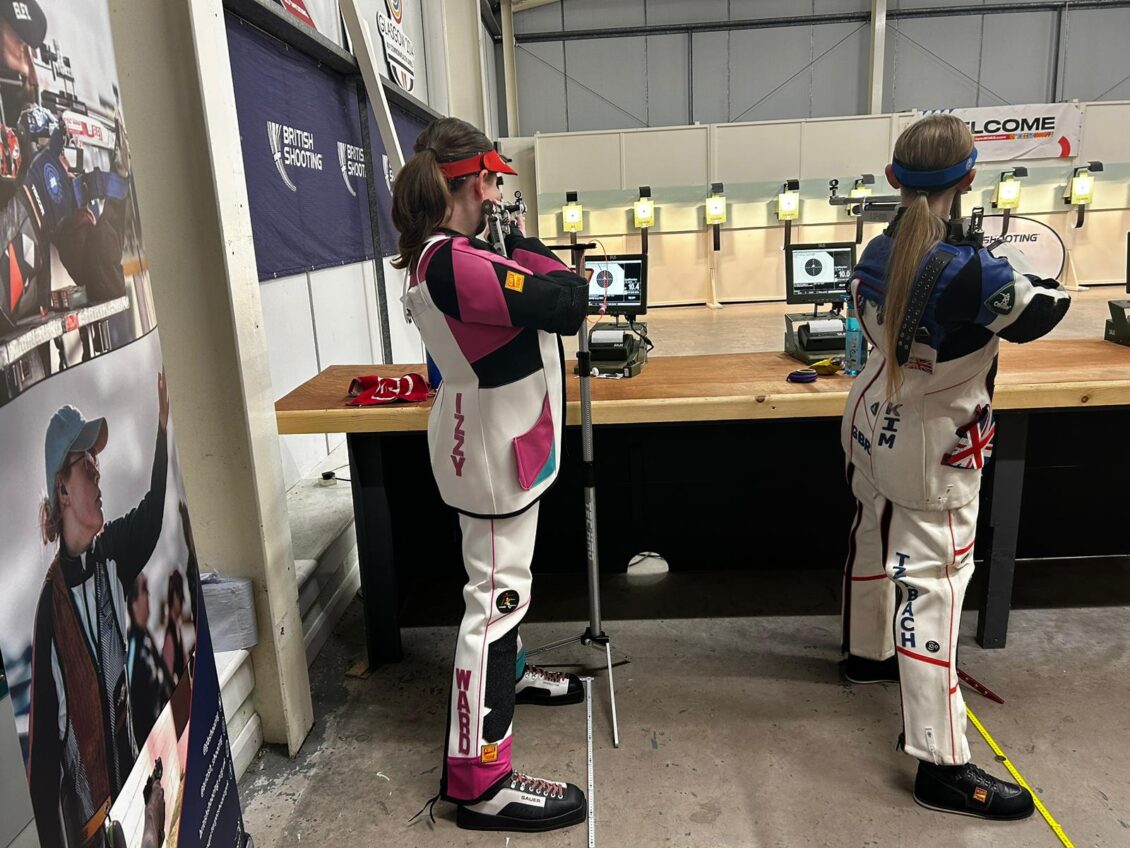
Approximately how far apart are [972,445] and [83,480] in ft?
5.58

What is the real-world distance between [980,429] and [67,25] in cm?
183

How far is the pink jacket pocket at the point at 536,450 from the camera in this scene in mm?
1710

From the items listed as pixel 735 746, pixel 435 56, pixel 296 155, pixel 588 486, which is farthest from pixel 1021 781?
pixel 435 56

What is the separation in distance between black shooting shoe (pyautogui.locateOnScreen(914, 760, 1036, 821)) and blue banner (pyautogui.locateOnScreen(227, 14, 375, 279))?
2.80 metres

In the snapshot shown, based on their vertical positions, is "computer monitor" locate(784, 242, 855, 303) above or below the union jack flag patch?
above

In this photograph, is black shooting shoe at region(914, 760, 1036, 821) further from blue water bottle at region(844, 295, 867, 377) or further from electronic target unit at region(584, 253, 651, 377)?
electronic target unit at region(584, 253, 651, 377)

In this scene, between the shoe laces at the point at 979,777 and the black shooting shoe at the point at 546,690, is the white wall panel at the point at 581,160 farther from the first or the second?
the shoe laces at the point at 979,777

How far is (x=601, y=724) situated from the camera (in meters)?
2.21

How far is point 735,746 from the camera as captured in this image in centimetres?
209

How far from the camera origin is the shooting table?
2328 mm

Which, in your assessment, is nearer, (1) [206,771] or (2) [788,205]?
(1) [206,771]

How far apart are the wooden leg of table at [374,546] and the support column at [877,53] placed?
36.3 ft

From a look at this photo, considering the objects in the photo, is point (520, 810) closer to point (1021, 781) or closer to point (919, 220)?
point (1021, 781)

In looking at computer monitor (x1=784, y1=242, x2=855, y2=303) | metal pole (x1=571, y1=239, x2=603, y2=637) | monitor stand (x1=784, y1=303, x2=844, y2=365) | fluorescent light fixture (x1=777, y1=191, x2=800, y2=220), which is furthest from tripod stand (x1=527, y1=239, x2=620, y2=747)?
fluorescent light fixture (x1=777, y1=191, x2=800, y2=220)
